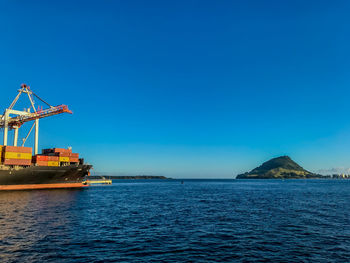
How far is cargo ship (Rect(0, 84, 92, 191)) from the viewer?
69000 millimetres

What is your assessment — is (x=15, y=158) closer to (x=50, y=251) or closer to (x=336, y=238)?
(x=50, y=251)

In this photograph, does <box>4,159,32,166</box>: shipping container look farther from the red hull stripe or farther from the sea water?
the sea water

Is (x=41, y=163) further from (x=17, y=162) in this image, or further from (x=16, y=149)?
(x=16, y=149)

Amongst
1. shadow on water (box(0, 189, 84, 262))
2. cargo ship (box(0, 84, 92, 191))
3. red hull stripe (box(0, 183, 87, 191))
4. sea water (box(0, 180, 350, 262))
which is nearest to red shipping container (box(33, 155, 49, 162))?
cargo ship (box(0, 84, 92, 191))

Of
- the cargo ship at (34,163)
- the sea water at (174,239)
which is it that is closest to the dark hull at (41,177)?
the cargo ship at (34,163)

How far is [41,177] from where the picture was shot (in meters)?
75.1

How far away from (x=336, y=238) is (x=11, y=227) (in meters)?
31.1

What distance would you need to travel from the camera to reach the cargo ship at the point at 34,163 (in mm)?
69000

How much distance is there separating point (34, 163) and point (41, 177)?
5644mm

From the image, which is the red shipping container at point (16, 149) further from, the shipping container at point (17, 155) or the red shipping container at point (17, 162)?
the red shipping container at point (17, 162)

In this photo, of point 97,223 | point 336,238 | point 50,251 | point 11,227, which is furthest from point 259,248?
point 11,227

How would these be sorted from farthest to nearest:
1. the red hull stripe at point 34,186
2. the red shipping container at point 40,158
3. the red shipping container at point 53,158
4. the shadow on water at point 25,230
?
the red shipping container at point 53,158, the red shipping container at point 40,158, the red hull stripe at point 34,186, the shadow on water at point 25,230

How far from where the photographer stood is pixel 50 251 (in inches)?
647

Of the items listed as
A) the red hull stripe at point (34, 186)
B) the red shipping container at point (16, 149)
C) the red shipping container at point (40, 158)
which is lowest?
the red hull stripe at point (34, 186)
